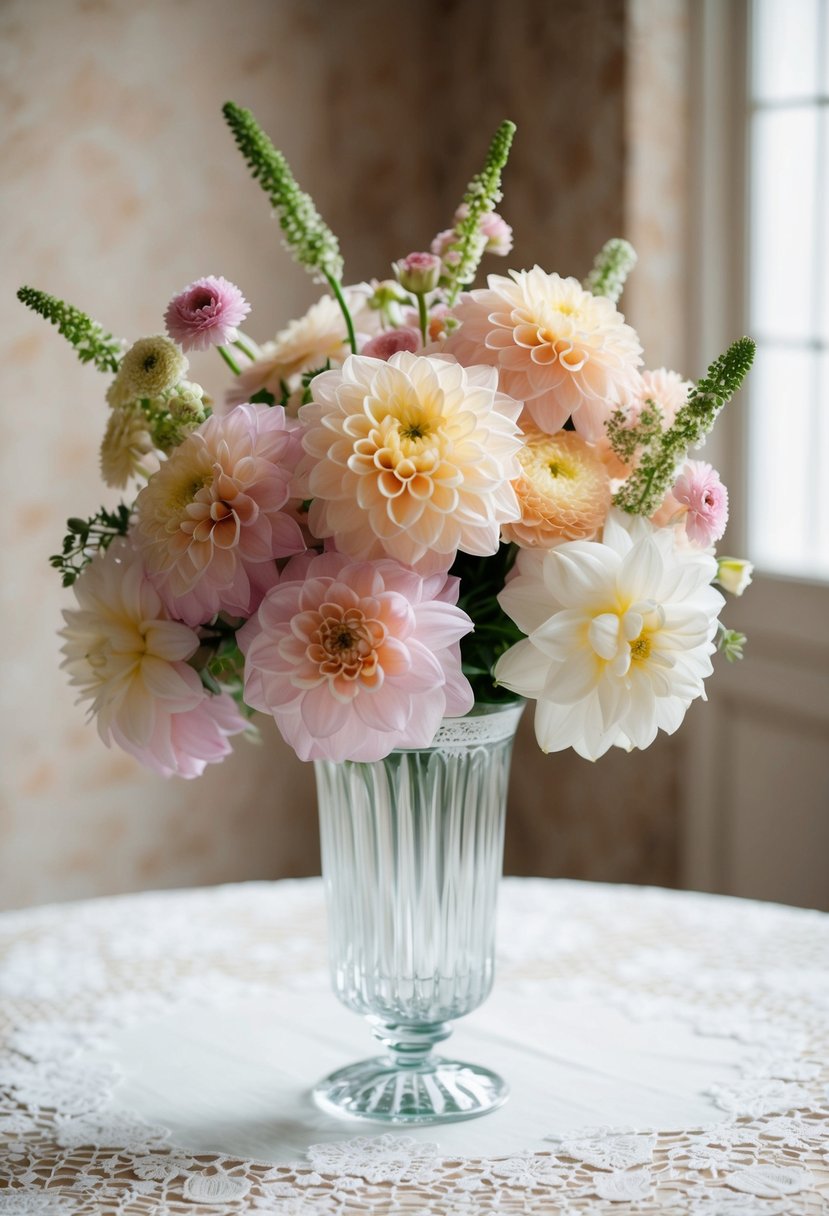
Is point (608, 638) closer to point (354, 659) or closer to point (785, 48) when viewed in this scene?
point (354, 659)

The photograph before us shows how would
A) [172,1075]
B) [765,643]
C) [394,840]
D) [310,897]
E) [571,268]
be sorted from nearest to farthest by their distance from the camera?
1. [394,840]
2. [172,1075]
3. [310,897]
4. [765,643]
5. [571,268]

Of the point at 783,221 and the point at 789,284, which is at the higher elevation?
the point at 783,221

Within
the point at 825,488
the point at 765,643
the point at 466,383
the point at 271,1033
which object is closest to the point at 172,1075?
the point at 271,1033

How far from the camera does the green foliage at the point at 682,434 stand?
86 cm

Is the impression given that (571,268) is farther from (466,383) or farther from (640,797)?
(466,383)

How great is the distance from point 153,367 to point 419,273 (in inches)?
7.8

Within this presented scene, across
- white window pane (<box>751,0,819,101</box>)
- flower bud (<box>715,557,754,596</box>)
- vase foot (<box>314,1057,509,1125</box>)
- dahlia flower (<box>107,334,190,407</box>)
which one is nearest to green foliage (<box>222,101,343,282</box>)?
dahlia flower (<box>107,334,190,407</box>)

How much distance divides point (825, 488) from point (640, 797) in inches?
27.1

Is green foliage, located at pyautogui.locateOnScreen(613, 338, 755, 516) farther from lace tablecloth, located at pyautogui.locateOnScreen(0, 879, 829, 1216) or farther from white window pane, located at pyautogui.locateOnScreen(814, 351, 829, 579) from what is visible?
white window pane, located at pyautogui.locateOnScreen(814, 351, 829, 579)

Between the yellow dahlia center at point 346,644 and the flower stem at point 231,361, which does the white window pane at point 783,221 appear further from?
the yellow dahlia center at point 346,644

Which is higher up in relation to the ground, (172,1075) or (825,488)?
(825,488)

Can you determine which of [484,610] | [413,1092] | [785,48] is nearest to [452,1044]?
[413,1092]

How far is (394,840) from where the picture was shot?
983mm

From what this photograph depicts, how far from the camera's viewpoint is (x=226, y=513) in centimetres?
86
